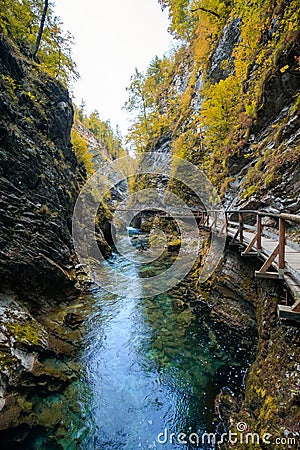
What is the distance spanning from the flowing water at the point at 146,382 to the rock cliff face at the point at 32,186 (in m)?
2.80

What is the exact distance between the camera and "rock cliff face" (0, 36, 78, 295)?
7.83m

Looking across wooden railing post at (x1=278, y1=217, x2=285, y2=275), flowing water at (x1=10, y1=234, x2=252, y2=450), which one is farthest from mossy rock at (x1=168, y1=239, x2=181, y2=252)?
wooden railing post at (x1=278, y1=217, x2=285, y2=275)

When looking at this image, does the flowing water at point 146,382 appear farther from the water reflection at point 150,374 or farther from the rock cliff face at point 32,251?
the rock cliff face at point 32,251

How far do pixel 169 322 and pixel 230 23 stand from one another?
68.7 feet

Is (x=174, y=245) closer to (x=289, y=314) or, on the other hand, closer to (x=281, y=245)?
(x=281, y=245)

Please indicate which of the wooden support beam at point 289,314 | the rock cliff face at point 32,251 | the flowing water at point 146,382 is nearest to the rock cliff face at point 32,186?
the rock cliff face at point 32,251

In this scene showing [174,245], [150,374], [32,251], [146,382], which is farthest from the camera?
[174,245]

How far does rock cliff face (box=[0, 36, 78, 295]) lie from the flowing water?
110 inches

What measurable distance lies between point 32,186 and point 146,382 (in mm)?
8152

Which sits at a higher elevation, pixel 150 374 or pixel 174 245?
pixel 174 245

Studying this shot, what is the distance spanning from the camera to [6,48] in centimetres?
1023

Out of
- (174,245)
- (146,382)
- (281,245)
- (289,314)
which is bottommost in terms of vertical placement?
(146,382)

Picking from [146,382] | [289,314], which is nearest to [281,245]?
[289,314]

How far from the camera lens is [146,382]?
597 centimetres
